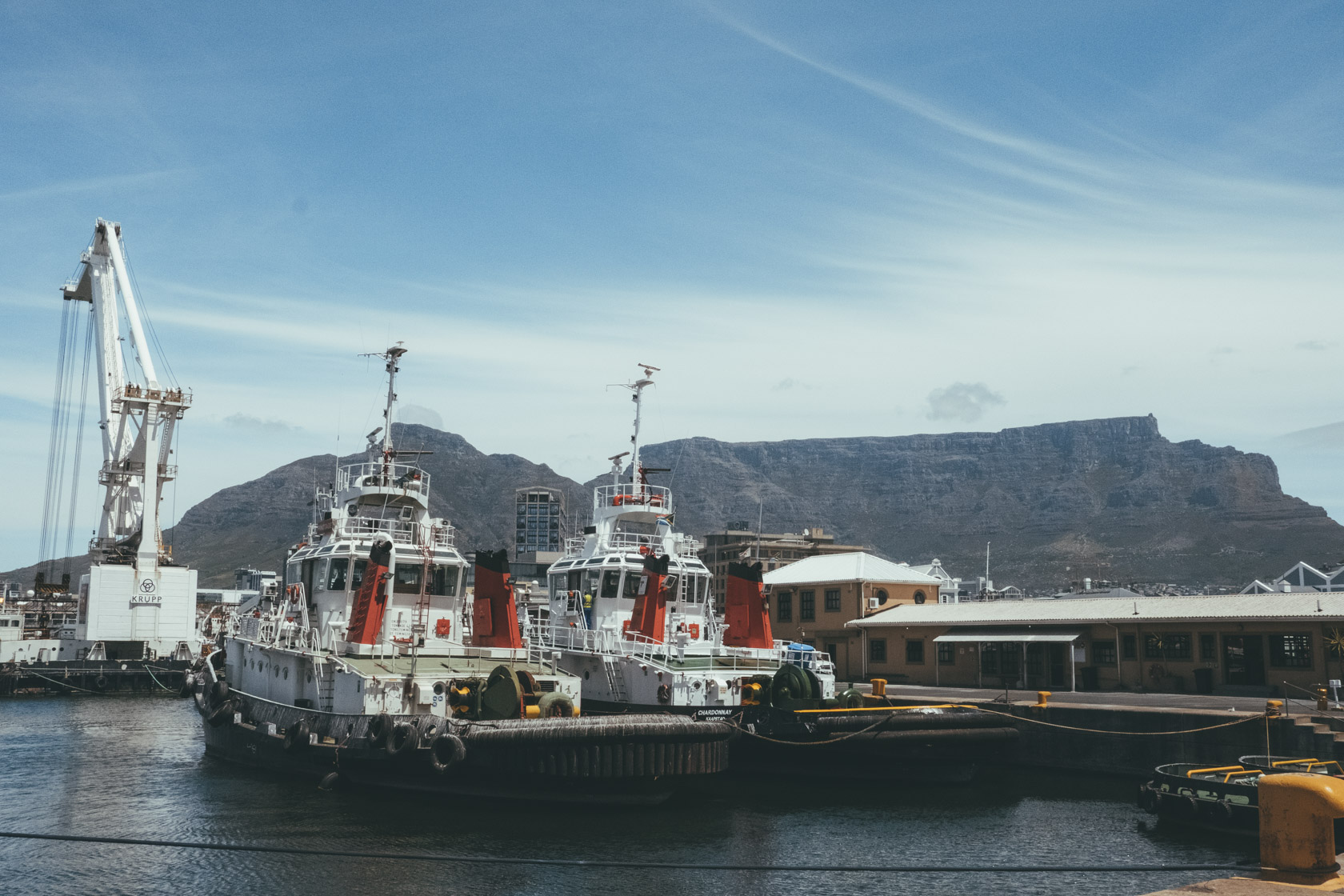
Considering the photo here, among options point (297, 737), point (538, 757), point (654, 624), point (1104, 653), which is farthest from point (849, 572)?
point (538, 757)

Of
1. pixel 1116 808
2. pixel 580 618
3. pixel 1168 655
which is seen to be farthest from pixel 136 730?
pixel 1168 655

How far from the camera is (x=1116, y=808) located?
958 inches

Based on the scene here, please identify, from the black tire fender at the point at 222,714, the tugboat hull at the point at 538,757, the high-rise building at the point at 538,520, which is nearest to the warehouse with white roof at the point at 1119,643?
the tugboat hull at the point at 538,757

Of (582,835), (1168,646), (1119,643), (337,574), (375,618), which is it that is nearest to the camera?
(582,835)

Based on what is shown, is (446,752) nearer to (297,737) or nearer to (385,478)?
(297,737)

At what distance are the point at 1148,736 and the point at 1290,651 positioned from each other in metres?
10.2

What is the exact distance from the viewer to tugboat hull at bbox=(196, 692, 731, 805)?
2106 cm

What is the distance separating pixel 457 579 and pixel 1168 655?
82.1 ft

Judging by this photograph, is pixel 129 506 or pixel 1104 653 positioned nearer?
pixel 1104 653

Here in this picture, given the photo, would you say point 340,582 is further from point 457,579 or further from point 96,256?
point 96,256

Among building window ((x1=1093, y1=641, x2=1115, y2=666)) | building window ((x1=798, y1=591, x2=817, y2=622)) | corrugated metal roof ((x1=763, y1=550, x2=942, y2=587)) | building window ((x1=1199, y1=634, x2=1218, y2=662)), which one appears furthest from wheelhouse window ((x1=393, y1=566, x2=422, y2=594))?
building window ((x1=798, y1=591, x2=817, y2=622))

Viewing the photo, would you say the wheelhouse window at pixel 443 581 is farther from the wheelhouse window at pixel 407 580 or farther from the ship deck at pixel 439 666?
the ship deck at pixel 439 666

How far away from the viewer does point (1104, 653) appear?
3947 cm

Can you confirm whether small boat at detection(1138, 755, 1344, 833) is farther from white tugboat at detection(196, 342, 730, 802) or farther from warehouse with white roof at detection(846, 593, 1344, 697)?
warehouse with white roof at detection(846, 593, 1344, 697)
